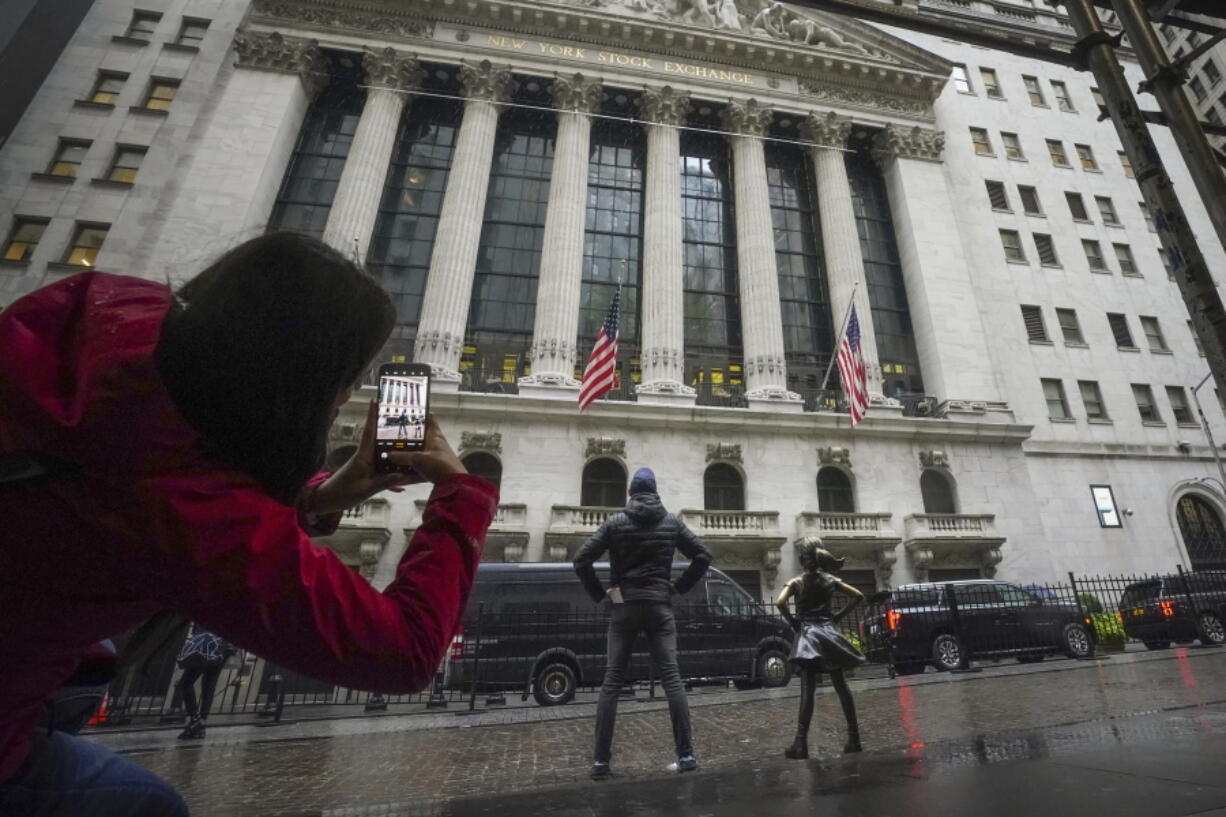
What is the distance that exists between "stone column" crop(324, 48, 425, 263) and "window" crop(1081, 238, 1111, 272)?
111 ft

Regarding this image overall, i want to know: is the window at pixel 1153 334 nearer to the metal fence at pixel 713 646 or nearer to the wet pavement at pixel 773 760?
the metal fence at pixel 713 646

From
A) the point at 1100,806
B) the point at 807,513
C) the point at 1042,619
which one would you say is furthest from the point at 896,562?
the point at 1100,806

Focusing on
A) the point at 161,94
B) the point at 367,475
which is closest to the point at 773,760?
the point at 367,475

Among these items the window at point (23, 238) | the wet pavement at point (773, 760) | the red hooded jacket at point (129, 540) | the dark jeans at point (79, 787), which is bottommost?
the wet pavement at point (773, 760)

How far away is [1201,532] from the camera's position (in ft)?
83.8

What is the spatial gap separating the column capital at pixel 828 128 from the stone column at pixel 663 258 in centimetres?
618

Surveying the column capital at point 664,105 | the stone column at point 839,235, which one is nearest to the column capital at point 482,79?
the column capital at point 664,105

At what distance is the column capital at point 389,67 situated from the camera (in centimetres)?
2680

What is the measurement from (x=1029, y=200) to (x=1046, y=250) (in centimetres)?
315

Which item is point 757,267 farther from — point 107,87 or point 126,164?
point 107,87

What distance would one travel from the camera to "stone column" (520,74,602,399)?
22.2 m

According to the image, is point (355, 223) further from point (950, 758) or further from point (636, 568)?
point (950, 758)

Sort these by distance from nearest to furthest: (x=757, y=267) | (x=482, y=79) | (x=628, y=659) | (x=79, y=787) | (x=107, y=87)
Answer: (x=79, y=787), (x=628, y=659), (x=757, y=267), (x=107, y=87), (x=482, y=79)

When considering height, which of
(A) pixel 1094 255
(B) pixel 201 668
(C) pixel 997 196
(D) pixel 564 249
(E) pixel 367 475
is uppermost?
(C) pixel 997 196
